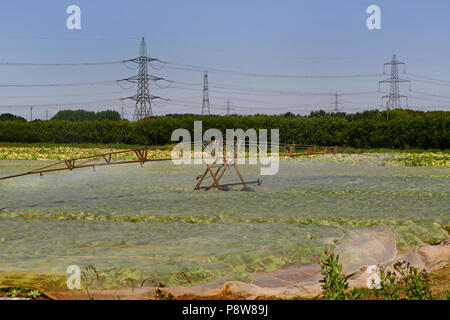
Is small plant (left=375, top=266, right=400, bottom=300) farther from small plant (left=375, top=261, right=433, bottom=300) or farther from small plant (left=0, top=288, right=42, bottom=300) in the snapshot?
small plant (left=0, top=288, right=42, bottom=300)

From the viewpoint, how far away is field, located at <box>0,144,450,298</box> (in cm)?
732

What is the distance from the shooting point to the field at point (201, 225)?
24.0 feet

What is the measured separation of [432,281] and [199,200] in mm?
8639

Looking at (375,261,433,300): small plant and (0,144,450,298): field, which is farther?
(0,144,450,298): field

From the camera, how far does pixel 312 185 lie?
1862cm

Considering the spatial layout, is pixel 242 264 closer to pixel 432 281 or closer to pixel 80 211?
pixel 432 281

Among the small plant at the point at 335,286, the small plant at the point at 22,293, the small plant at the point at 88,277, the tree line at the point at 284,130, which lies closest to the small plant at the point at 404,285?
the small plant at the point at 335,286

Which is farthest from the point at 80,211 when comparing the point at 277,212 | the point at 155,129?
the point at 155,129

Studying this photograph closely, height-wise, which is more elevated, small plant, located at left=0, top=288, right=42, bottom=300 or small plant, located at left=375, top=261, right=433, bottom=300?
small plant, located at left=375, top=261, right=433, bottom=300

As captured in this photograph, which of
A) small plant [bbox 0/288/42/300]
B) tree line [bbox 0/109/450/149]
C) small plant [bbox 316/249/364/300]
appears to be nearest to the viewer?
small plant [bbox 316/249/364/300]

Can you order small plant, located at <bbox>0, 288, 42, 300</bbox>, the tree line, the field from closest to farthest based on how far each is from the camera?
small plant, located at <bbox>0, 288, 42, 300</bbox> < the field < the tree line

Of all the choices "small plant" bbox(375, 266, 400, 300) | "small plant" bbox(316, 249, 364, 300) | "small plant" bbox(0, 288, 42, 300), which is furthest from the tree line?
"small plant" bbox(0, 288, 42, 300)

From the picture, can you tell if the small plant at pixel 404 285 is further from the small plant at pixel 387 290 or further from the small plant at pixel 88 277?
the small plant at pixel 88 277

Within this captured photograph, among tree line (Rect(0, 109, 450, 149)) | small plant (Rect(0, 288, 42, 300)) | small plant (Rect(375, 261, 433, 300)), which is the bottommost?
small plant (Rect(0, 288, 42, 300))
